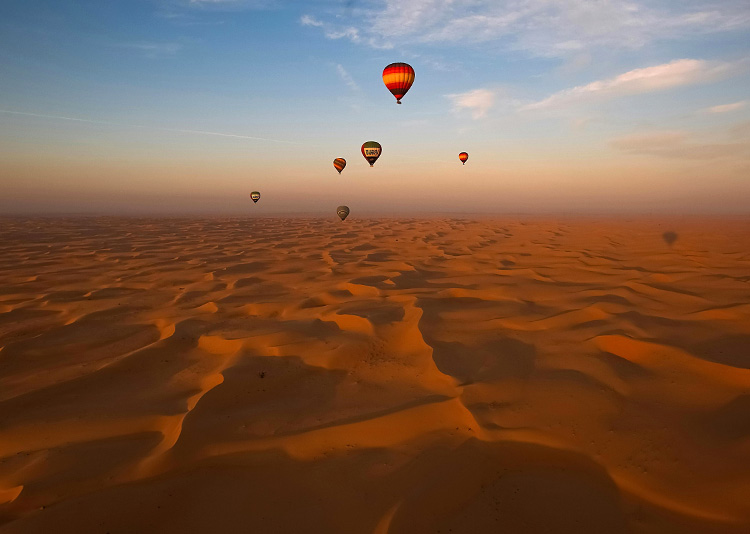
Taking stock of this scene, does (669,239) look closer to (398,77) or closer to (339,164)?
(398,77)

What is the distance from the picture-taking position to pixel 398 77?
16812 mm

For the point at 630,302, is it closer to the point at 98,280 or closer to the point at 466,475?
the point at 466,475

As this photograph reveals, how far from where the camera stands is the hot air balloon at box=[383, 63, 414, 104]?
54.9ft

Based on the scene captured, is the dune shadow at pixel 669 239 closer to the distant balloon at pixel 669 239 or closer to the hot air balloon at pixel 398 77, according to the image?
the distant balloon at pixel 669 239

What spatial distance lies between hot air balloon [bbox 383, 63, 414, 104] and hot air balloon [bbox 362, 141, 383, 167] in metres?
5.01

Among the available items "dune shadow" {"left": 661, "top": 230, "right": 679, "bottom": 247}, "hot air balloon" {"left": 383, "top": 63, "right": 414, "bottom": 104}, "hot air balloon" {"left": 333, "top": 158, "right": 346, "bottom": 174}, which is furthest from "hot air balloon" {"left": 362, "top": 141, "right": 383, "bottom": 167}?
"dune shadow" {"left": 661, "top": 230, "right": 679, "bottom": 247}

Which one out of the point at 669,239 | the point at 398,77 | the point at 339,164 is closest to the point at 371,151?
the point at 398,77

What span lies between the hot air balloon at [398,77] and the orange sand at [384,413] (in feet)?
46.0

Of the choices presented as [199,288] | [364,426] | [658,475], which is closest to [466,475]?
[364,426]

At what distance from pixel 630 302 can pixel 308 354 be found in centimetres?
433

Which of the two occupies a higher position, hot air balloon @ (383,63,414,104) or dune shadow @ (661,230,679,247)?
hot air balloon @ (383,63,414,104)

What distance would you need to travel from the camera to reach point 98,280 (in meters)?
7.77

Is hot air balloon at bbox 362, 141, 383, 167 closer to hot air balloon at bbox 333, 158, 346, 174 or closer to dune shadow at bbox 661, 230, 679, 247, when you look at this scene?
hot air balloon at bbox 333, 158, 346, 174

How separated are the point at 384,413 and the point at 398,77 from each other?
17.1 metres
